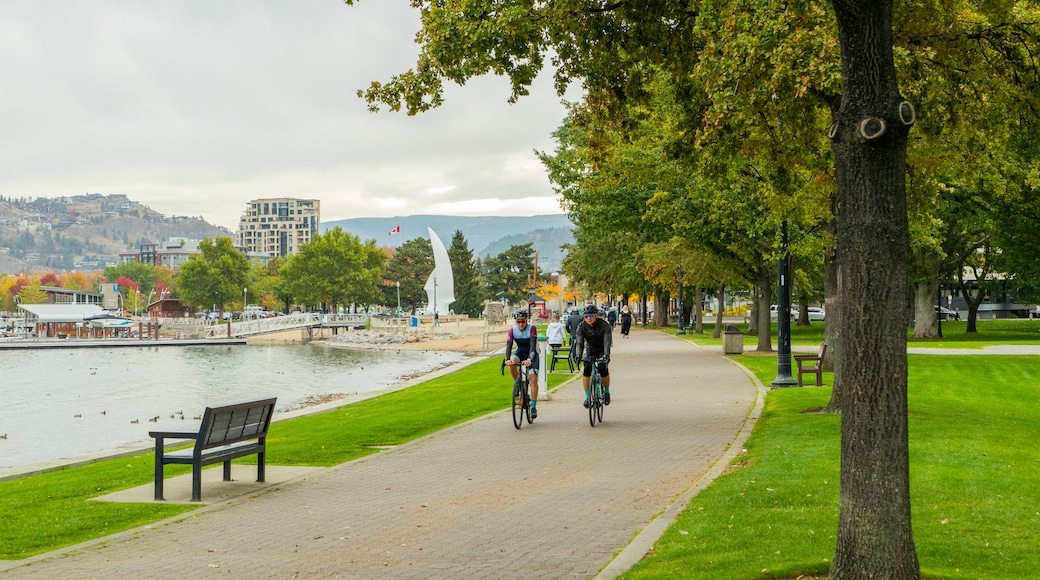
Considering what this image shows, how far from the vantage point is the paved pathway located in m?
7.67

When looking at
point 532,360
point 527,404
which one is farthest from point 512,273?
point 532,360

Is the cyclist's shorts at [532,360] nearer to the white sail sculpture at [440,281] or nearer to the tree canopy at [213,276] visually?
the white sail sculpture at [440,281]

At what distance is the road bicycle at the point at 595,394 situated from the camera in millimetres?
16406

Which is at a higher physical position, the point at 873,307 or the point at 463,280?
the point at 463,280

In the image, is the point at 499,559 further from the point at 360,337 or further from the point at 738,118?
the point at 360,337

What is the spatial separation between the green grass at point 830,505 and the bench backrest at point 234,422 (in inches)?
205

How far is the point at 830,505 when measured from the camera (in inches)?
344

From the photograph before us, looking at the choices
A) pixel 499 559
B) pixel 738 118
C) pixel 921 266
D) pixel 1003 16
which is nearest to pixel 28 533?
pixel 499 559

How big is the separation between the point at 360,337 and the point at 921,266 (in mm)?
62673

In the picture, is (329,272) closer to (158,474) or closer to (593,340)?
(593,340)

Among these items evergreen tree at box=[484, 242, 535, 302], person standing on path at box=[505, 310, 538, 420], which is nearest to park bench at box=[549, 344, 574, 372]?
person standing on path at box=[505, 310, 538, 420]

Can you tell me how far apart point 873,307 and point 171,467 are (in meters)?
10.8

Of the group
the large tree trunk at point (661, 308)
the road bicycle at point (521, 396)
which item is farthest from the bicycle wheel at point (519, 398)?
→ the large tree trunk at point (661, 308)

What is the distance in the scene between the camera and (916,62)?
12.2 m
